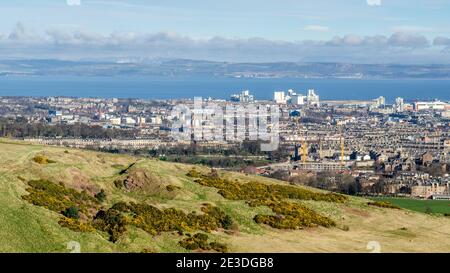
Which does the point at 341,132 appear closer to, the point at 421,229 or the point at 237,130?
the point at 237,130

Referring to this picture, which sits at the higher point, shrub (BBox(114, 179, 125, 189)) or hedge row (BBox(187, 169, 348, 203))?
shrub (BBox(114, 179, 125, 189))

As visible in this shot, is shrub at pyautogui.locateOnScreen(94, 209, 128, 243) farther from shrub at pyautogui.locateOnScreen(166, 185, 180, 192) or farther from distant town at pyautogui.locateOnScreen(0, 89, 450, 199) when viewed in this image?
distant town at pyautogui.locateOnScreen(0, 89, 450, 199)

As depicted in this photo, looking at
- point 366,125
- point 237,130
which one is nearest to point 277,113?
point 366,125

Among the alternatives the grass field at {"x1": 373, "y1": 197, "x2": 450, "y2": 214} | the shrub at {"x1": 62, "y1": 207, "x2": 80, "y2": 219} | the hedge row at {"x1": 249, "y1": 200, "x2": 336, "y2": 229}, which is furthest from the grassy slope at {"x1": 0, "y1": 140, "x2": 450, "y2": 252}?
the grass field at {"x1": 373, "y1": 197, "x2": 450, "y2": 214}

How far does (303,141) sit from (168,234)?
3501 inches

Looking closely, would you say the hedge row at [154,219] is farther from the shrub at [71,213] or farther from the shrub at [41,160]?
the shrub at [41,160]

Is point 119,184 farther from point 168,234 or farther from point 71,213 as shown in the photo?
point 168,234

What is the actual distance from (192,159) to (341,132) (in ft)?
175

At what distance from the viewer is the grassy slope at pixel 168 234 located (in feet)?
63.5

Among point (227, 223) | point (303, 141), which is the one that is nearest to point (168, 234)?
point (227, 223)

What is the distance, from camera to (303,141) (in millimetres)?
109312

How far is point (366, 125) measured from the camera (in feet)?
470

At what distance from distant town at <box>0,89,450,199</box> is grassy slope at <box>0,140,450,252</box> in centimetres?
3235

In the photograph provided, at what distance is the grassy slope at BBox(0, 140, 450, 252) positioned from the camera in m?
19.3
